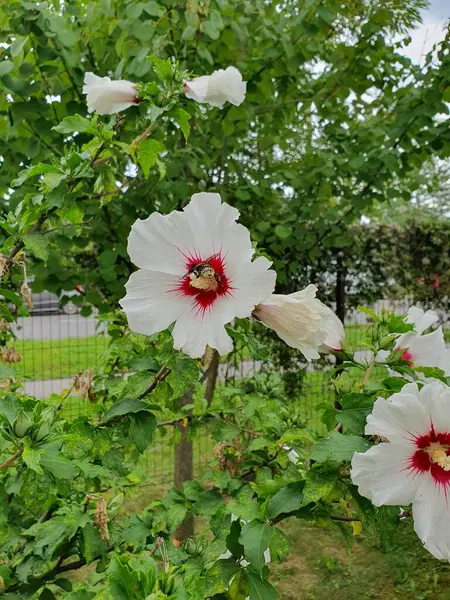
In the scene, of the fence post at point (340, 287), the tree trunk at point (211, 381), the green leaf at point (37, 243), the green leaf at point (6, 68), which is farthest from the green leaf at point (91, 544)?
the fence post at point (340, 287)

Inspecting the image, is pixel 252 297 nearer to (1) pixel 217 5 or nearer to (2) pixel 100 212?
(2) pixel 100 212

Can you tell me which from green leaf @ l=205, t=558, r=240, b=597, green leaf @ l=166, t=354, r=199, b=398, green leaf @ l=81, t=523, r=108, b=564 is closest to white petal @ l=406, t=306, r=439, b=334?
green leaf @ l=166, t=354, r=199, b=398

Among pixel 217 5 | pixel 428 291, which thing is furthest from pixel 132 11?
pixel 428 291

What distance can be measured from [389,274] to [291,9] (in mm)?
2522

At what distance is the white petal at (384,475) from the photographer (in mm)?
689

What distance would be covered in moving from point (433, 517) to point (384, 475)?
0.08 m

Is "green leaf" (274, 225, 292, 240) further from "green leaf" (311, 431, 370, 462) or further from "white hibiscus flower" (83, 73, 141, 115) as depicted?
"green leaf" (311, 431, 370, 462)

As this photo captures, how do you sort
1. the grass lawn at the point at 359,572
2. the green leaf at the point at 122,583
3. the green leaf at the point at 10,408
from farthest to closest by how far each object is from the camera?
the grass lawn at the point at 359,572
the green leaf at the point at 10,408
the green leaf at the point at 122,583

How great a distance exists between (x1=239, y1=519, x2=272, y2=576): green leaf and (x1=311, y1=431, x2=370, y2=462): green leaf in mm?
161

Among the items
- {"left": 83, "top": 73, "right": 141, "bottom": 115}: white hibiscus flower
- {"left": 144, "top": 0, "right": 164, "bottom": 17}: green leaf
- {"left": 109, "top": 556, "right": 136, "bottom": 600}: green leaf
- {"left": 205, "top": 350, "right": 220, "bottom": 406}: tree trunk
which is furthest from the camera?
{"left": 205, "top": 350, "right": 220, "bottom": 406}: tree trunk

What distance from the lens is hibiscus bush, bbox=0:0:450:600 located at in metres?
0.72

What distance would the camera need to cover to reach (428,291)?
4871 mm

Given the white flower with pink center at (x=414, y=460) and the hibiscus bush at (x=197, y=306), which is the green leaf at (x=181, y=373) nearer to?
the hibiscus bush at (x=197, y=306)

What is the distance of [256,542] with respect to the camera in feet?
2.66
